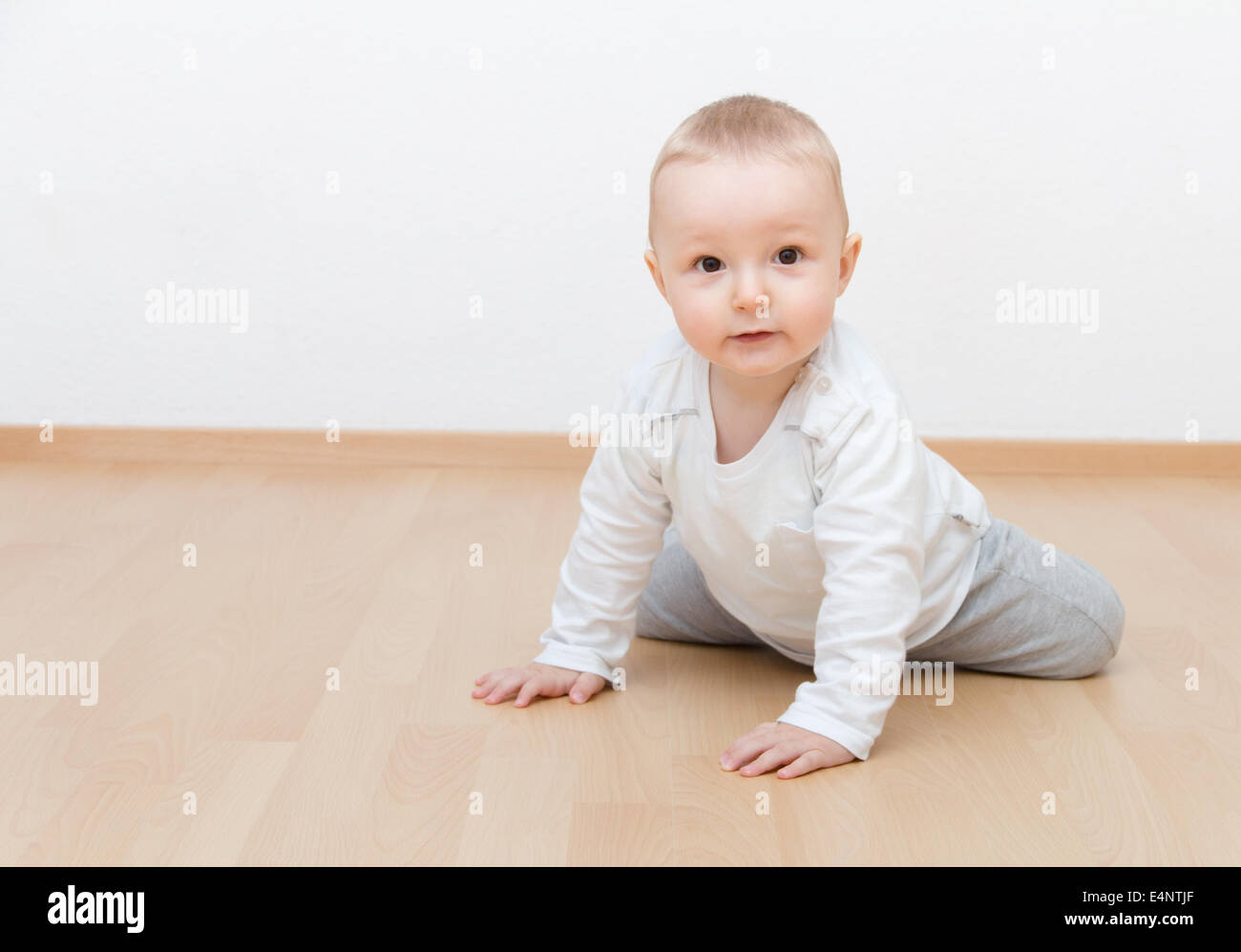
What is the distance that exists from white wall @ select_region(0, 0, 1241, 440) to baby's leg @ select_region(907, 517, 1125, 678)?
0.87 meters

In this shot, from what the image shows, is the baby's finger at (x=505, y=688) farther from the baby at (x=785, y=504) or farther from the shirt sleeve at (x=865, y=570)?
the shirt sleeve at (x=865, y=570)

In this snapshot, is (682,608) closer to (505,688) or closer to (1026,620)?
(505,688)

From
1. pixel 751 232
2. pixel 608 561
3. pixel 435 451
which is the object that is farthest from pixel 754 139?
pixel 435 451

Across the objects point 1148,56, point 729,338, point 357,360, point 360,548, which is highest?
point 1148,56

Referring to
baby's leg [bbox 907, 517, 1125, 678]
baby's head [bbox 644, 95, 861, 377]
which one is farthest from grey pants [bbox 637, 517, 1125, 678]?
baby's head [bbox 644, 95, 861, 377]

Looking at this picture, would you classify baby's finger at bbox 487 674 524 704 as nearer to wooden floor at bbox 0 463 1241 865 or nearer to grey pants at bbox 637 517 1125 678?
wooden floor at bbox 0 463 1241 865

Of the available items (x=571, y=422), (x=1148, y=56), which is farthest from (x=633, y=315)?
(x=1148, y=56)

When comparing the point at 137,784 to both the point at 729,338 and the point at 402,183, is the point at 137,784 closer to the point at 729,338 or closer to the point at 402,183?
the point at 729,338

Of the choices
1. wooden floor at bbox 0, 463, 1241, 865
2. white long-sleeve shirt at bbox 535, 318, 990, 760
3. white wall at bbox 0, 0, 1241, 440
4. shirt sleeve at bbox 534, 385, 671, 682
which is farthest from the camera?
white wall at bbox 0, 0, 1241, 440

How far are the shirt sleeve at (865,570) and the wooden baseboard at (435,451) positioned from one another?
1.07 metres

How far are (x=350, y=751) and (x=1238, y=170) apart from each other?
1.60 metres

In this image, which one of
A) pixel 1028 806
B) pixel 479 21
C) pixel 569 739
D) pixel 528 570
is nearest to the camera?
pixel 1028 806

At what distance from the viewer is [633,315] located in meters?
2.11

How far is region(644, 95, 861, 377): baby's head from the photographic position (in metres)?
1.02
